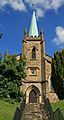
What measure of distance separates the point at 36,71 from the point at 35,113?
21939 millimetres

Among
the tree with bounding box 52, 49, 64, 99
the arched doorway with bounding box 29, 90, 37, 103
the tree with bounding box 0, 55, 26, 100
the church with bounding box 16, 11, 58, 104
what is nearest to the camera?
the tree with bounding box 0, 55, 26, 100

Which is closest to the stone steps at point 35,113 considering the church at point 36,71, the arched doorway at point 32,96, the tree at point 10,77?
the tree at point 10,77

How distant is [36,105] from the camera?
28.0 meters

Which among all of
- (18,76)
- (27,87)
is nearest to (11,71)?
(18,76)

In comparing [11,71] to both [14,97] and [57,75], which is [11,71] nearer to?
[14,97]

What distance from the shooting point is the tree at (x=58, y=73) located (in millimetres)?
43312

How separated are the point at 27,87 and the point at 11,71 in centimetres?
832

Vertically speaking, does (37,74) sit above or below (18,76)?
above

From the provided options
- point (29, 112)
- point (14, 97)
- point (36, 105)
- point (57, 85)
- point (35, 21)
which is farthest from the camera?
point (35, 21)

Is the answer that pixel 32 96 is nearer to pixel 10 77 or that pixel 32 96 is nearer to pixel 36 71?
pixel 36 71

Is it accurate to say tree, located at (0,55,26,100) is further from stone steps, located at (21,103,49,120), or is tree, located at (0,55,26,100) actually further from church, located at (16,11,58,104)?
stone steps, located at (21,103,49,120)

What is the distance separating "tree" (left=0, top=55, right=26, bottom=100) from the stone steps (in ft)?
28.4

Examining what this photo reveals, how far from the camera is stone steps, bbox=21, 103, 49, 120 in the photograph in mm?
22853

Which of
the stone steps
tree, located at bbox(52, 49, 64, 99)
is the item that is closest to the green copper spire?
tree, located at bbox(52, 49, 64, 99)
